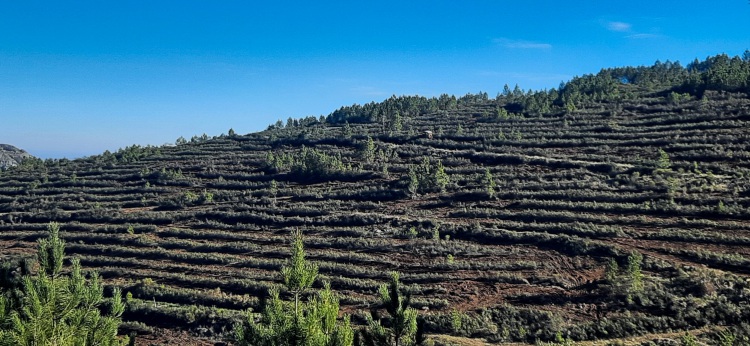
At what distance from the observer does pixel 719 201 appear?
38281 mm

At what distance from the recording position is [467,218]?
43.8 m

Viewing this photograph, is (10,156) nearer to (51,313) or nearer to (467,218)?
(467,218)

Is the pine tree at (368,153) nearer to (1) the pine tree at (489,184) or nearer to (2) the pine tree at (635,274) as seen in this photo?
(1) the pine tree at (489,184)

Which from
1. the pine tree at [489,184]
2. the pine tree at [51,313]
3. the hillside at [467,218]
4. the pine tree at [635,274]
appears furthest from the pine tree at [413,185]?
the pine tree at [51,313]

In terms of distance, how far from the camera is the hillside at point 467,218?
92.3 ft

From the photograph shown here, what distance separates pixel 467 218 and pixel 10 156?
460 feet

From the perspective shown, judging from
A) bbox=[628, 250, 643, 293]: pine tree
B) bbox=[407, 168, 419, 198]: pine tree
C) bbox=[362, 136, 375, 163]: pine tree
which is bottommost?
bbox=[628, 250, 643, 293]: pine tree

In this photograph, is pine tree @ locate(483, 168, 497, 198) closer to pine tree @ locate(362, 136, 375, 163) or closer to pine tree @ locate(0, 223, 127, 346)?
pine tree @ locate(362, 136, 375, 163)

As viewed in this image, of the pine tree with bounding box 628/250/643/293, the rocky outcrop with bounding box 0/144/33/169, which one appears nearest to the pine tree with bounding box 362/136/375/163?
the pine tree with bounding box 628/250/643/293

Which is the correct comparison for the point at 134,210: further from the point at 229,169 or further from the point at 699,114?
the point at 699,114

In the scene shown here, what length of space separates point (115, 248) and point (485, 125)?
6134 centimetres

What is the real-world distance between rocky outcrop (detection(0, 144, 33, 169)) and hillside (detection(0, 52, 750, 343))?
1509 inches

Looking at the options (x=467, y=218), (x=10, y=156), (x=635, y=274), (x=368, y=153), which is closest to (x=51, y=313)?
(x=635, y=274)

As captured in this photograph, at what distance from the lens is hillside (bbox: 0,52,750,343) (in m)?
28.1
